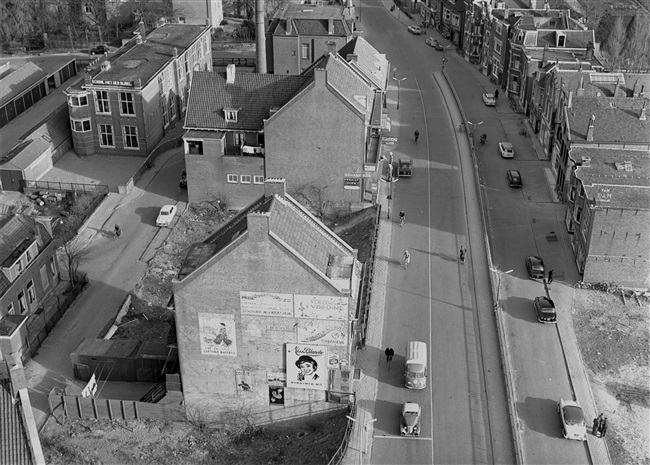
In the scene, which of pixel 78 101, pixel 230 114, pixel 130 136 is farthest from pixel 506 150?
pixel 78 101

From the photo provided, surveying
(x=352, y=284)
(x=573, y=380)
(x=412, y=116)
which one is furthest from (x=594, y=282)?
(x=412, y=116)

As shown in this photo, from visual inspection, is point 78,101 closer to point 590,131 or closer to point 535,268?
point 535,268

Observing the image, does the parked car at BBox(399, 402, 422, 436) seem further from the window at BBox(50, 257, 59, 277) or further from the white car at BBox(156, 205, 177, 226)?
the white car at BBox(156, 205, 177, 226)

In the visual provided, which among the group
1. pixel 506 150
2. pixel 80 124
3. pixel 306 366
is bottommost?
pixel 506 150

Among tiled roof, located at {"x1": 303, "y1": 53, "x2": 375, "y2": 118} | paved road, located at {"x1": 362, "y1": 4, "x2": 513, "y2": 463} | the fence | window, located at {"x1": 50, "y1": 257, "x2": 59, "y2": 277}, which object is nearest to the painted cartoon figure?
paved road, located at {"x1": 362, "y1": 4, "x2": 513, "y2": 463}

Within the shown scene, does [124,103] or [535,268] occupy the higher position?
[124,103]

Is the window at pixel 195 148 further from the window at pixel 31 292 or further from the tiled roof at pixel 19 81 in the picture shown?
the tiled roof at pixel 19 81

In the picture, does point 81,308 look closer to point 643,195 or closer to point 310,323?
point 310,323
